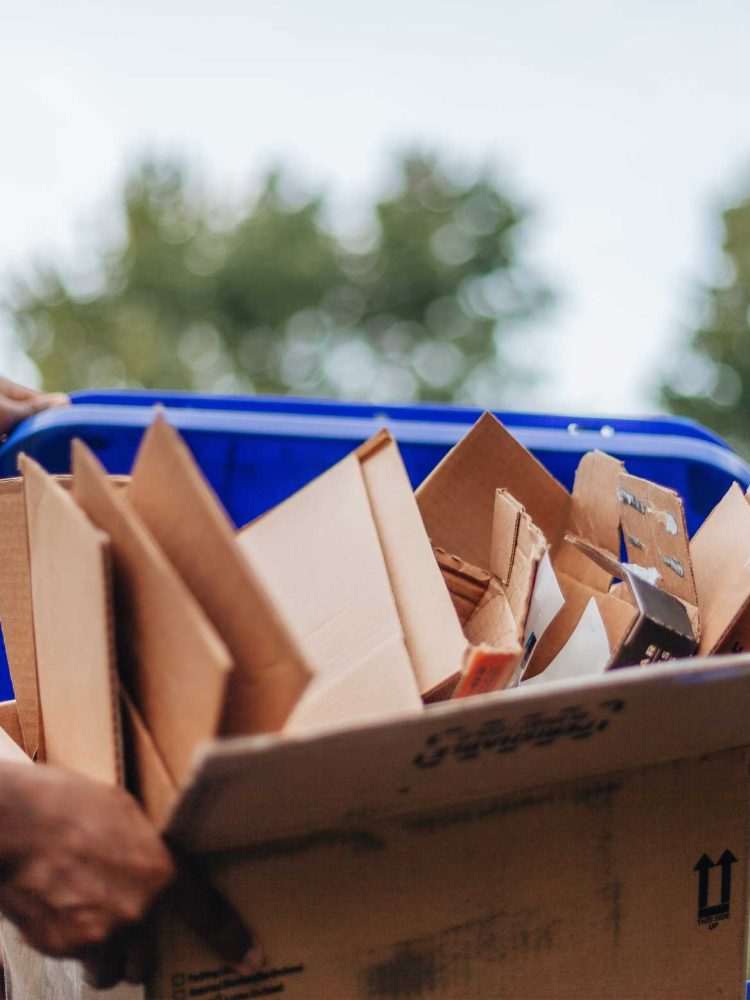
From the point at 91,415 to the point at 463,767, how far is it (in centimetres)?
88

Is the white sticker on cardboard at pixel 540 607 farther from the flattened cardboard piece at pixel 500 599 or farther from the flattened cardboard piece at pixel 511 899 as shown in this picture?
the flattened cardboard piece at pixel 511 899

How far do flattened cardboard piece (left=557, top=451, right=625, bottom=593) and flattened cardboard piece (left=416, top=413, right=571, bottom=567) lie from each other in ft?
0.24

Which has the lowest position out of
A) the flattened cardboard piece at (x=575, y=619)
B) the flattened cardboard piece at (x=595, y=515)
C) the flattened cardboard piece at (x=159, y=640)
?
the flattened cardboard piece at (x=159, y=640)

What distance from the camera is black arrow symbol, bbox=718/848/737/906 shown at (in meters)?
1.06

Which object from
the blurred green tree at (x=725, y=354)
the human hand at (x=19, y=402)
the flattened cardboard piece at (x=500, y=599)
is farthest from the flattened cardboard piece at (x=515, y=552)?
the blurred green tree at (x=725, y=354)

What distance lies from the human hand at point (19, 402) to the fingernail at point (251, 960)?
95 cm

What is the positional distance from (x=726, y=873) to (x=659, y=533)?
361 millimetres

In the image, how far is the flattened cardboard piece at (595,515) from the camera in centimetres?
130

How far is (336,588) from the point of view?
1085mm

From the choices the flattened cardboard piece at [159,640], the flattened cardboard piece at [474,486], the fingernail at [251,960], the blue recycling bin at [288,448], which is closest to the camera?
the flattened cardboard piece at [159,640]

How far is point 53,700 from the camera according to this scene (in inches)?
38.9

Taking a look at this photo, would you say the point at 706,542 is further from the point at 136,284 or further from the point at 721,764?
the point at 136,284

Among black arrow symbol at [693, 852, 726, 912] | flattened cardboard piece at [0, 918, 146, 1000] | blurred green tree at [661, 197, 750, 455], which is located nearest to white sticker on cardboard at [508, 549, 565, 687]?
black arrow symbol at [693, 852, 726, 912]

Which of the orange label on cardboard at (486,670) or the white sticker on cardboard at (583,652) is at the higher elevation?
the white sticker on cardboard at (583,652)
